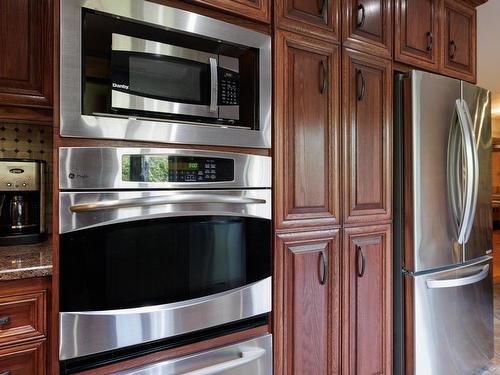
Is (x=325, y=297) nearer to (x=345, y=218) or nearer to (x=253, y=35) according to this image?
(x=345, y=218)

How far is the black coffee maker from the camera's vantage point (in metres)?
1.41

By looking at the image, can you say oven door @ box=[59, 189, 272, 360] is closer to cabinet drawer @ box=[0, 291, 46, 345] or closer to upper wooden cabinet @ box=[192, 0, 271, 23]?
cabinet drawer @ box=[0, 291, 46, 345]

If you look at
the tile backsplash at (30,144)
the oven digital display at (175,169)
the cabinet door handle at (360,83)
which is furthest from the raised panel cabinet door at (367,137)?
the tile backsplash at (30,144)

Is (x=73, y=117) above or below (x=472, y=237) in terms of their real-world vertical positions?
above

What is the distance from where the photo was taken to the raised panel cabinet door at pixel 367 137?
1541 millimetres

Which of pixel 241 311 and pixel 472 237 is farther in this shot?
pixel 472 237

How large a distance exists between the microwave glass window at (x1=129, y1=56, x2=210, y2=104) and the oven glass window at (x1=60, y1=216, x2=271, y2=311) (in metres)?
0.43

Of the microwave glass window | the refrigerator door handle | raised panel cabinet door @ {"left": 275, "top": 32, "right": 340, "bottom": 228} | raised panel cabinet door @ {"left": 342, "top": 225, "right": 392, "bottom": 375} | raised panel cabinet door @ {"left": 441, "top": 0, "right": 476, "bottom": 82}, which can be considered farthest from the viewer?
raised panel cabinet door @ {"left": 441, "top": 0, "right": 476, "bottom": 82}

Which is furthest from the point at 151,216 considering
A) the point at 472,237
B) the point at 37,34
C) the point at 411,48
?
the point at 472,237

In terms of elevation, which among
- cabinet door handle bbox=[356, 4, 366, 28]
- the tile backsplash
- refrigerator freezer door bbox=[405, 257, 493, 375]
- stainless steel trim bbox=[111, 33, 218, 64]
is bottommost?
refrigerator freezer door bbox=[405, 257, 493, 375]

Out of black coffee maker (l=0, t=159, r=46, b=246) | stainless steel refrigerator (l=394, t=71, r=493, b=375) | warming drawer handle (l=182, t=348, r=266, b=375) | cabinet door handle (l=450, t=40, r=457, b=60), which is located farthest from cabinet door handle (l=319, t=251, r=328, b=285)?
cabinet door handle (l=450, t=40, r=457, b=60)

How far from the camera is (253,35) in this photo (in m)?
1.31

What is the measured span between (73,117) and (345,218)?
117cm

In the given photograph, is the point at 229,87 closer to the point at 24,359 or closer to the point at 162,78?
the point at 162,78
